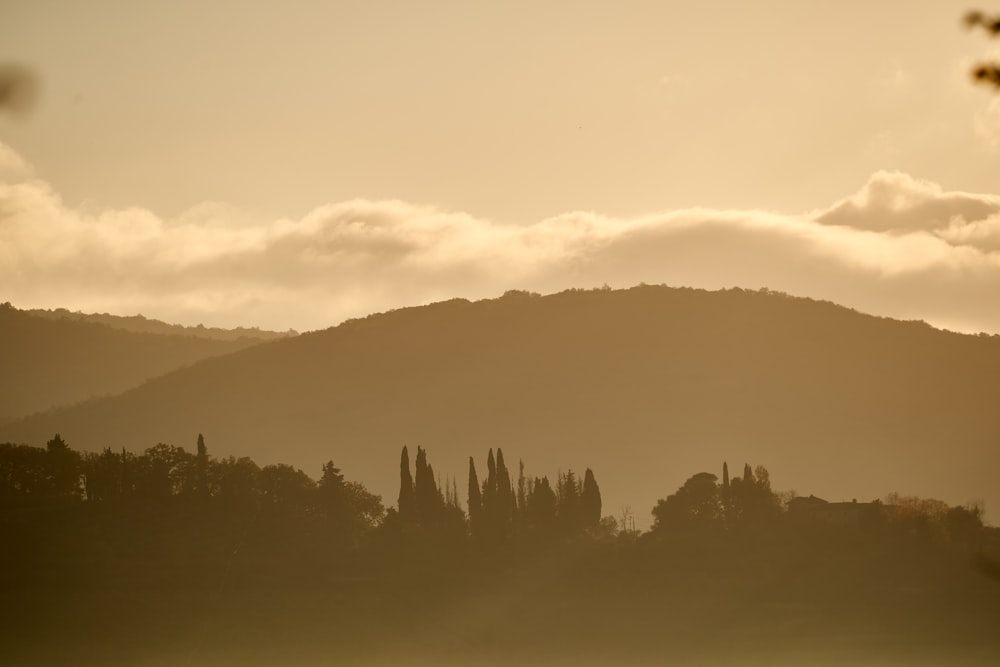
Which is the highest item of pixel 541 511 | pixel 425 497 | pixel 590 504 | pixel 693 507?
pixel 425 497

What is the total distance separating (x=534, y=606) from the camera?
147 m

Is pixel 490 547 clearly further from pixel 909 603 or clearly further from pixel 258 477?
pixel 909 603

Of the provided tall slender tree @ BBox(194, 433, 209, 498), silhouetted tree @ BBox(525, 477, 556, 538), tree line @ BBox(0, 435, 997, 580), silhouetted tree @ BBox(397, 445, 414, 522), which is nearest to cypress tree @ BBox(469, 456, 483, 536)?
tree line @ BBox(0, 435, 997, 580)

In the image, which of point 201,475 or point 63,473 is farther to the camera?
point 63,473

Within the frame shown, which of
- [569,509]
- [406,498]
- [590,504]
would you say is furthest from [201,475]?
[590,504]

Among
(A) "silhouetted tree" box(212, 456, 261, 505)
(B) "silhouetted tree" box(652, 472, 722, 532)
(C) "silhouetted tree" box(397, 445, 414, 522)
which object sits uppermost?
(A) "silhouetted tree" box(212, 456, 261, 505)

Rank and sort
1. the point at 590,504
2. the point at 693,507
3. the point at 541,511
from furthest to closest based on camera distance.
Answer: the point at 590,504
the point at 693,507
the point at 541,511

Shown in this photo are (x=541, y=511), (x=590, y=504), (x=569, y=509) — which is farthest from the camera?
(x=590, y=504)

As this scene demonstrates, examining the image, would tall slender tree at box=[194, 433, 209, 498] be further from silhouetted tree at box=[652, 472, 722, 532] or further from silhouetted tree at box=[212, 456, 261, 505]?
silhouetted tree at box=[652, 472, 722, 532]

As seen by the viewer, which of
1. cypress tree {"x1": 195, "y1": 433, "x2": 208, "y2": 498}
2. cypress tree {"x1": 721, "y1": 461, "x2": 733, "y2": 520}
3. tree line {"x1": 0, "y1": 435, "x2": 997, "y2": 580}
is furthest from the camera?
cypress tree {"x1": 195, "y1": 433, "x2": 208, "y2": 498}

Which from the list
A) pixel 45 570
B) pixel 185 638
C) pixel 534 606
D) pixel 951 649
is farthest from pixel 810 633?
pixel 45 570

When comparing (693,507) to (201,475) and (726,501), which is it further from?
(201,475)

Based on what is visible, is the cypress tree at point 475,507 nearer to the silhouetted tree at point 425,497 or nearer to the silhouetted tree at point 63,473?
the silhouetted tree at point 425,497

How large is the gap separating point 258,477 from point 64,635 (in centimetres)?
5081
